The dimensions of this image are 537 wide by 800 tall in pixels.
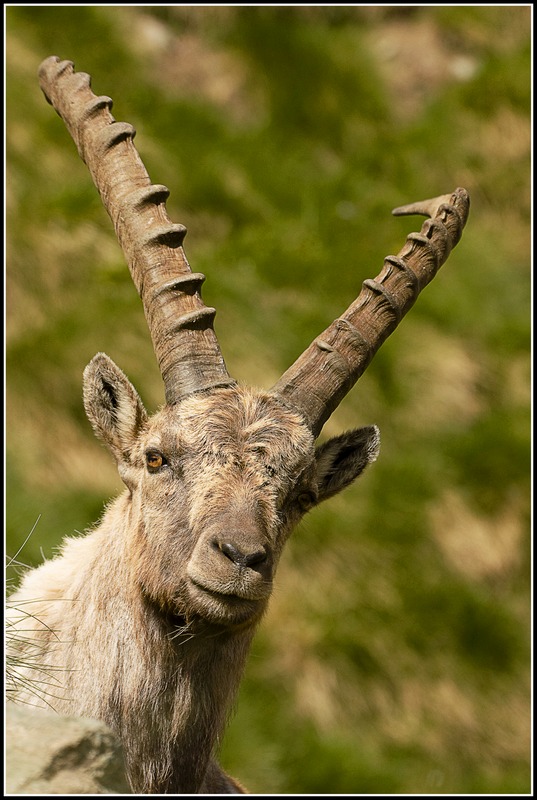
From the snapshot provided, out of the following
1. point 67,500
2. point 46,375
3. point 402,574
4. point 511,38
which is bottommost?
point 67,500

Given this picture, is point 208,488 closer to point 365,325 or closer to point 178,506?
point 178,506

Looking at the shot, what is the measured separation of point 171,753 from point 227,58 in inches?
553

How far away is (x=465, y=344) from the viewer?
16.9m

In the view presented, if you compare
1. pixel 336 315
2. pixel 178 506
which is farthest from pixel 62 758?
pixel 336 315

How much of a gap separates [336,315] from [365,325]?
8.19 metres

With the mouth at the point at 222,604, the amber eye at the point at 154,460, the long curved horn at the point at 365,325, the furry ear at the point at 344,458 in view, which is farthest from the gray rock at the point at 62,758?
the furry ear at the point at 344,458

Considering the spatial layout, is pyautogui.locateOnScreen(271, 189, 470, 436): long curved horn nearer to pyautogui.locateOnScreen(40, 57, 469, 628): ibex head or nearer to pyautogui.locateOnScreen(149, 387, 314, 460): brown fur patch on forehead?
pyautogui.locateOnScreen(40, 57, 469, 628): ibex head

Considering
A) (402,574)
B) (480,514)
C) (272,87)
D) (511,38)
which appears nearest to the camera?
(402,574)

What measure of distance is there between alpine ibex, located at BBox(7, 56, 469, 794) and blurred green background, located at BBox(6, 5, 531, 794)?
455cm

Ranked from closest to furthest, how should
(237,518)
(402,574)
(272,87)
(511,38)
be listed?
(237,518)
(402,574)
(272,87)
(511,38)

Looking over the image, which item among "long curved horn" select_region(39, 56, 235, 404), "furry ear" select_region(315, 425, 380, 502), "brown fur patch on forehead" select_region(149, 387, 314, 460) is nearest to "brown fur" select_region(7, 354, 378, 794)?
"brown fur patch on forehead" select_region(149, 387, 314, 460)

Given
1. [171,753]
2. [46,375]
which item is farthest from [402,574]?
[171,753]

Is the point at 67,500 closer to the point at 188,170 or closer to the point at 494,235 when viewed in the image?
the point at 188,170

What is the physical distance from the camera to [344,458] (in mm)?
8031
